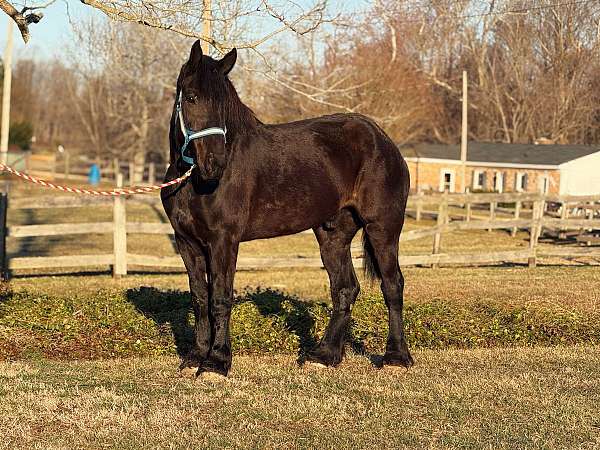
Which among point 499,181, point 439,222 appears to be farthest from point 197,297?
point 499,181

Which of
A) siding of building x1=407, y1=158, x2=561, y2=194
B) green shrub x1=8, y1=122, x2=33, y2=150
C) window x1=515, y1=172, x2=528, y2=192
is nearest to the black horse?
siding of building x1=407, y1=158, x2=561, y2=194

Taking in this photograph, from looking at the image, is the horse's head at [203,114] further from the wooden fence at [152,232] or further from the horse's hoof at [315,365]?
the wooden fence at [152,232]

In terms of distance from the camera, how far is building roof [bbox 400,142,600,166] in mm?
51856

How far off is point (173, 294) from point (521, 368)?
4939 mm

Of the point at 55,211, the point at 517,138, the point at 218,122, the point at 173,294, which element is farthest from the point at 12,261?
the point at 517,138

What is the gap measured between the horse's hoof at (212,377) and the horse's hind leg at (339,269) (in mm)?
1271

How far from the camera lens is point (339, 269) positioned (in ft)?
25.7

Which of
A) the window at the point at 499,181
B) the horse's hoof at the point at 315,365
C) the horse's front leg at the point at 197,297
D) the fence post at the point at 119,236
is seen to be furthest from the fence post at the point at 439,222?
the window at the point at 499,181

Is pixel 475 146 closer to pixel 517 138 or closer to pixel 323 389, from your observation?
pixel 517 138

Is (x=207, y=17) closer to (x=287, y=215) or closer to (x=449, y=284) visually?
(x=287, y=215)

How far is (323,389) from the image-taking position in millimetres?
6430

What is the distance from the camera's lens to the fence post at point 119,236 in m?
14.7

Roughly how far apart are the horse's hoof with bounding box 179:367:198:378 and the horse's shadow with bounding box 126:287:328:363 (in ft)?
3.29

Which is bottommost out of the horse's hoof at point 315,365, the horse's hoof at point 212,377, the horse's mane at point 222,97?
the horse's hoof at point 315,365
